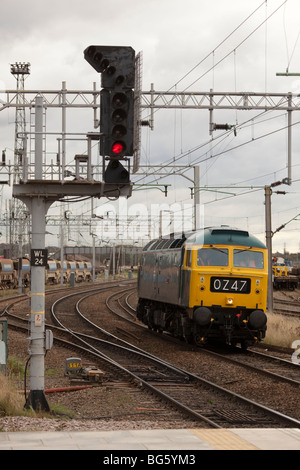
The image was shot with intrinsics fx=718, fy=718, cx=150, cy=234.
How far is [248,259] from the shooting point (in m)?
19.8

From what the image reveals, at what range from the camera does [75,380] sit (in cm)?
1445

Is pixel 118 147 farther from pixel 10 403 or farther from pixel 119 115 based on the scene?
pixel 10 403

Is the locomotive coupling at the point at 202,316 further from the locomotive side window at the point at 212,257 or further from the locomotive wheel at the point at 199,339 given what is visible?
the locomotive side window at the point at 212,257

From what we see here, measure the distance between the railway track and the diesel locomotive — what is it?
182cm

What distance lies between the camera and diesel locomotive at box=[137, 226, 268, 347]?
1919cm

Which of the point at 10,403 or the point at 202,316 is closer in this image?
the point at 10,403

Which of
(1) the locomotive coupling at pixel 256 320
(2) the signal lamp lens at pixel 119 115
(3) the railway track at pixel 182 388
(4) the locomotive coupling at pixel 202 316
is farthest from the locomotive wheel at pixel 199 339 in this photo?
(2) the signal lamp lens at pixel 119 115

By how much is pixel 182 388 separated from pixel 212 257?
237 inches

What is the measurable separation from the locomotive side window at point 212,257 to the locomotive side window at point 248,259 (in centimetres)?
30

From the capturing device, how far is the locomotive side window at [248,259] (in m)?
19.6

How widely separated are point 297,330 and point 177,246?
5.11 metres

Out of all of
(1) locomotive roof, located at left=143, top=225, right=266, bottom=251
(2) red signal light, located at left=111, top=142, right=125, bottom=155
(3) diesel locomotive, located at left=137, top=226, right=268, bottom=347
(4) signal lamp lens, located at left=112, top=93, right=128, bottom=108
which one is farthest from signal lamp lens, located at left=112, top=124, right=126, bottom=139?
(1) locomotive roof, located at left=143, top=225, right=266, bottom=251

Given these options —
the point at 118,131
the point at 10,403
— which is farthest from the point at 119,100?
the point at 10,403
